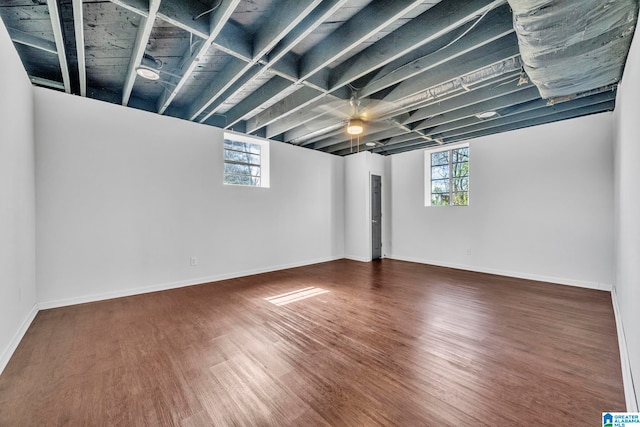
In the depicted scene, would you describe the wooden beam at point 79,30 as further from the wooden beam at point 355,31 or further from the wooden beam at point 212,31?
the wooden beam at point 355,31

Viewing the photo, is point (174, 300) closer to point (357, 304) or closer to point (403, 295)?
point (357, 304)

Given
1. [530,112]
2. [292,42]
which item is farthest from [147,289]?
[530,112]

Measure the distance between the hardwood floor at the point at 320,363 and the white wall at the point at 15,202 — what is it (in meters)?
0.27

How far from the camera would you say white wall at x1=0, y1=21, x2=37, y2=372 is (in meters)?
2.11

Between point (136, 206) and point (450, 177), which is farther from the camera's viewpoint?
point (450, 177)

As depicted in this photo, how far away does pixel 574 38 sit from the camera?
1.81 m

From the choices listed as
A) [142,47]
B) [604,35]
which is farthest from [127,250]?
[604,35]

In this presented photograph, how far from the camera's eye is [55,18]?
2066 millimetres

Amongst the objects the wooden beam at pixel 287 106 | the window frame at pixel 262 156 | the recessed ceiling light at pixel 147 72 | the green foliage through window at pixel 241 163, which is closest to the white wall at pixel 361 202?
the window frame at pixel 262 156

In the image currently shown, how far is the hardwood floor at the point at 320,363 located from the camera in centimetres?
155

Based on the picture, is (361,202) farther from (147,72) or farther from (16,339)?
(16,339)

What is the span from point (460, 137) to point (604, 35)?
13.2 ft

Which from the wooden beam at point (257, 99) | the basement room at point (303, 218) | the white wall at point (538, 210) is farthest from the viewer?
the white wall at point (538, 210)

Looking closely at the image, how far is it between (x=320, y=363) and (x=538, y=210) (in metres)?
4.67
